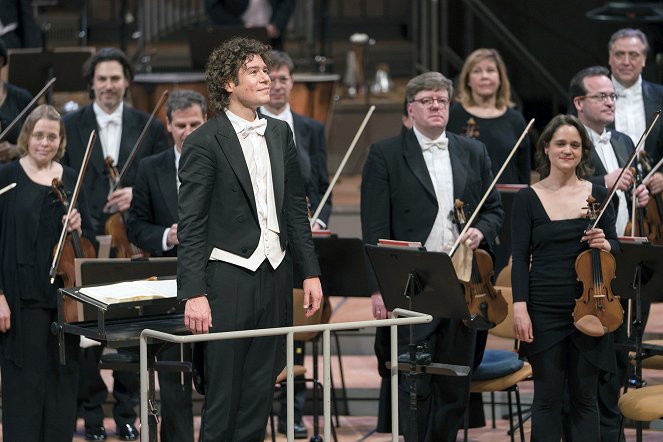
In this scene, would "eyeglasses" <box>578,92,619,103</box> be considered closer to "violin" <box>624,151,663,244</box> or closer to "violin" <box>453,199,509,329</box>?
"violin" <box>624,151,663,244</box>

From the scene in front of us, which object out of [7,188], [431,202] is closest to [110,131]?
[7,188]

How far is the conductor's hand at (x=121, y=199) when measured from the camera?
5.15 m

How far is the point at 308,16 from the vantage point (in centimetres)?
874

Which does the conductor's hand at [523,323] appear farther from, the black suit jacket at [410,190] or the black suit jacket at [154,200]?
the black suit jacket at [154,200]

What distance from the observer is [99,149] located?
5539 mm

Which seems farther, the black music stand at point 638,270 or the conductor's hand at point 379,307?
the conductor's hand at point 379,307

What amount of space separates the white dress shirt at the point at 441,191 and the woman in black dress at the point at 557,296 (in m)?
0.30

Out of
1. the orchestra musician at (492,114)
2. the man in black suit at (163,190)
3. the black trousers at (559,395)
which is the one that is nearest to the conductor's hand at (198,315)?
the man in black suit at (163,190)

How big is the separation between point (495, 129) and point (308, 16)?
3458 mm

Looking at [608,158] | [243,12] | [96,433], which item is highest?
[243,12]

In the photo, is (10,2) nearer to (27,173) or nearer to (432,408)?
(27,173)

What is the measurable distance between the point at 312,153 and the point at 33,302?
1.48 metres

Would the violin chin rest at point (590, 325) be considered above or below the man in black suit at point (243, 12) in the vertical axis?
below

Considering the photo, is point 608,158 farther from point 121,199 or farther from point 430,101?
point 121,199
